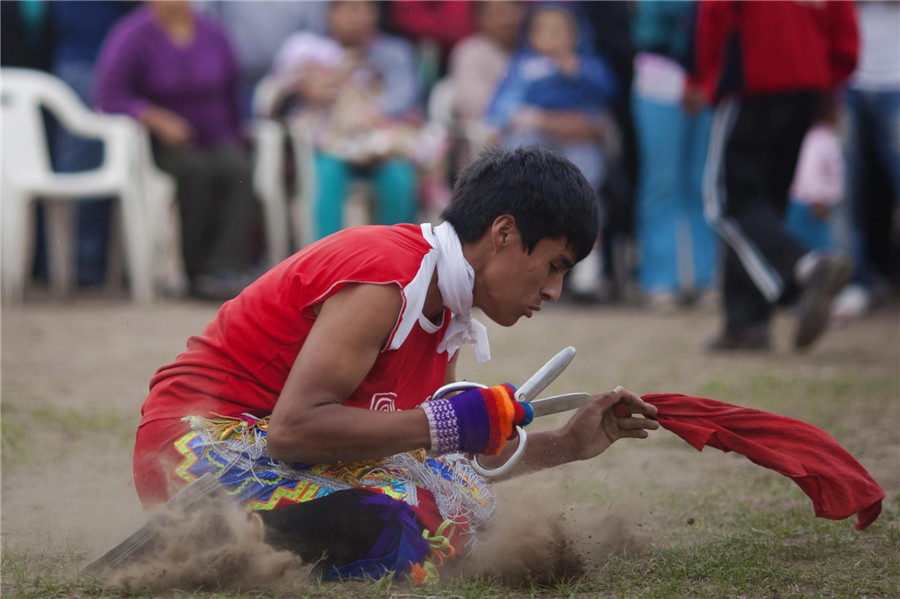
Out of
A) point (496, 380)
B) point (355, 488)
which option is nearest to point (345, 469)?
point (355, 488)

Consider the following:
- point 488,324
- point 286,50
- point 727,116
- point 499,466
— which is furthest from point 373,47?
point 499,466

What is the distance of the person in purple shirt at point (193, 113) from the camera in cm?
746

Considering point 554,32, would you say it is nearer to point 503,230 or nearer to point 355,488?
point 503,230

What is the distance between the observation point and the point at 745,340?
5848 millimetres

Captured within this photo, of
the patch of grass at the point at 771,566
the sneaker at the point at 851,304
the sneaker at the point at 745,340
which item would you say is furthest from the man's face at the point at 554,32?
the patch of grass at the point at 771,566

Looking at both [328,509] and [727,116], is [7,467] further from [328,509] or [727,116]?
[727,116]

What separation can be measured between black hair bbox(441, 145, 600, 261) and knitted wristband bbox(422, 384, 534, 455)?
36 cm

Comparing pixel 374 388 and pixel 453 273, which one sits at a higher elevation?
pixel 453 273

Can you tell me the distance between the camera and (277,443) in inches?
92.8

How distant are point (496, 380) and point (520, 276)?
2.57 meters

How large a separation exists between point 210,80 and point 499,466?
5409 mm

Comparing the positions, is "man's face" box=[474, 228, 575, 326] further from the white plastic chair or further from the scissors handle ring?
the white plastic chair

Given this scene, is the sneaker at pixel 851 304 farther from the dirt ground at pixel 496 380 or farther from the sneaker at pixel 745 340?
the sneaker at pixel 745 340

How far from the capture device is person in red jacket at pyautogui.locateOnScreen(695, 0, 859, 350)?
555 centimetres
